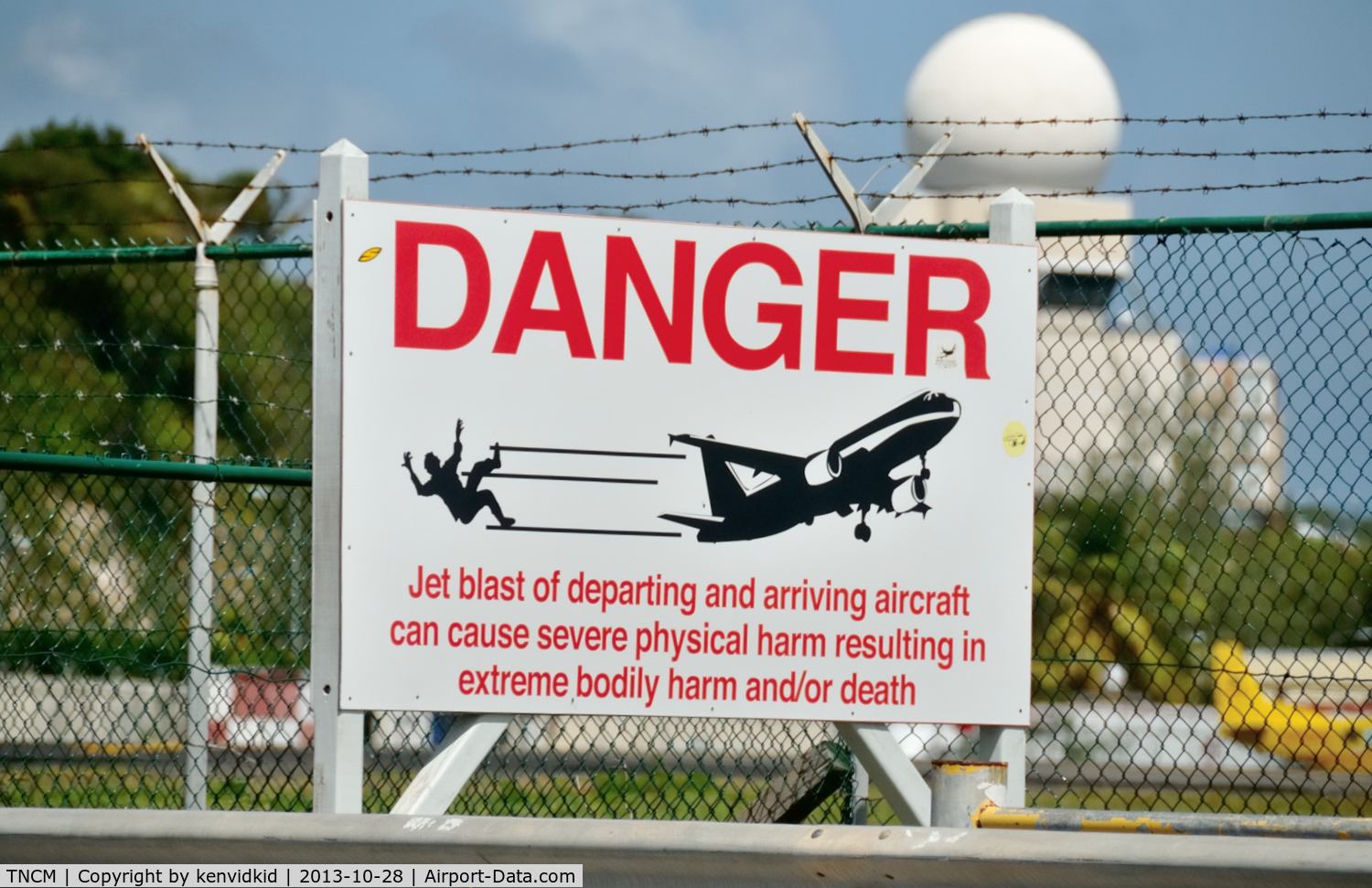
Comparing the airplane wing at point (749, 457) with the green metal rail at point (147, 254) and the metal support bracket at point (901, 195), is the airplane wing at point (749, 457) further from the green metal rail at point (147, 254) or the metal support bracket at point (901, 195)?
the green metal rail at point (147, 254)

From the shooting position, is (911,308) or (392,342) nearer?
(392,342)

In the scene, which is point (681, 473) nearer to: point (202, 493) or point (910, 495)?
point (910, 495)

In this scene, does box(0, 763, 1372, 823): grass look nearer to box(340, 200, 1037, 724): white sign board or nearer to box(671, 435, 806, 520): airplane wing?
box(340, 200, 1037, 724): white sign board

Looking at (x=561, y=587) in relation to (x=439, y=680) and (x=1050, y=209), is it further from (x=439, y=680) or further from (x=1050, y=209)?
(x=1050, y=209)

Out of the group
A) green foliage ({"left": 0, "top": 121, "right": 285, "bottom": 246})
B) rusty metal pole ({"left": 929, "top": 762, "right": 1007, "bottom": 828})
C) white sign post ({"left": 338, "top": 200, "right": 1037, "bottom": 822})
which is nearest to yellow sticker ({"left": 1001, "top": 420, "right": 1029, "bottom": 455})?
white sign post ({"left": 338, "top": 200, "right": 1037, "bottom": 822})

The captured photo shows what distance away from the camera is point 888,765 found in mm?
3270

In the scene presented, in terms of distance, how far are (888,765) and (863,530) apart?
61cm

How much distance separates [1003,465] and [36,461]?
2.91 metres

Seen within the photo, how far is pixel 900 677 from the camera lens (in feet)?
10.6

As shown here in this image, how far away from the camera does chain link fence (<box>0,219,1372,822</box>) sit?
4234 millimetres

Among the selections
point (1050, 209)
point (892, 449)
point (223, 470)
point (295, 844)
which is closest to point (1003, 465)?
point (892, 449)

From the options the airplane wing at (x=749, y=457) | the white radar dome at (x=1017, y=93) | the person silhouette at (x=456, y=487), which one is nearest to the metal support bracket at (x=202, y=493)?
the person silhouette at (x=456, y=487)

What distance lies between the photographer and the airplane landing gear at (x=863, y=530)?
10.7 ft

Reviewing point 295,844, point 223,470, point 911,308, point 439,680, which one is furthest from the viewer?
point 223,470
